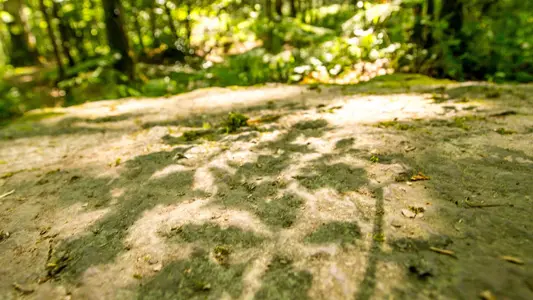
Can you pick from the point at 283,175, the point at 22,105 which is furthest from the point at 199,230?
the point at 22,105

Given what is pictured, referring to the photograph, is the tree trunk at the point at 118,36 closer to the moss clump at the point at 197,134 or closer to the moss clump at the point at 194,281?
the moss clump at the point at 197,134

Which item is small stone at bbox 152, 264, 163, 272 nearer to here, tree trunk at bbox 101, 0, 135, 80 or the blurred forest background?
the blurred forest background

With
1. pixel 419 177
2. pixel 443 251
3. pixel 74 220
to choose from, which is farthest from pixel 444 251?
pixel 74 220

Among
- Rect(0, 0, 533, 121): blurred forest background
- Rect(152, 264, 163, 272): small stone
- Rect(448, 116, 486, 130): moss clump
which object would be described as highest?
Rect(0, 0, 533, 121): blurred forest background

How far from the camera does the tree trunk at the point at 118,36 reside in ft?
27.0

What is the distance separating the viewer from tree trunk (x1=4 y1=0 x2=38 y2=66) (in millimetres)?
14766

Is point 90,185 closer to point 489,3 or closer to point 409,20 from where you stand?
point 409,20

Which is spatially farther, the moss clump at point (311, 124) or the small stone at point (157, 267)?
the moss clump at point (311, 124)

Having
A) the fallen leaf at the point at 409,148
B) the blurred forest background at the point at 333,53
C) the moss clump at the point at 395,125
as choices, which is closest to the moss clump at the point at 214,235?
the fallen leaf at the point at 409,148

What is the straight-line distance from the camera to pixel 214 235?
1887 millimetres

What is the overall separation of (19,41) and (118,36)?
1101 cm

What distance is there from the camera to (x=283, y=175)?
2.52 m

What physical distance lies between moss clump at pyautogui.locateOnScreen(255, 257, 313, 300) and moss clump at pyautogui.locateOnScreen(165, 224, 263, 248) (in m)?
0.24

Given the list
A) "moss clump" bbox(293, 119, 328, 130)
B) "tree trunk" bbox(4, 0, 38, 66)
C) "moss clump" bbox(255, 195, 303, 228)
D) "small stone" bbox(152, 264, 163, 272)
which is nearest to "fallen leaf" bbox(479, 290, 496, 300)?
"moss clump" bbox(255, 195, 303, 228)
